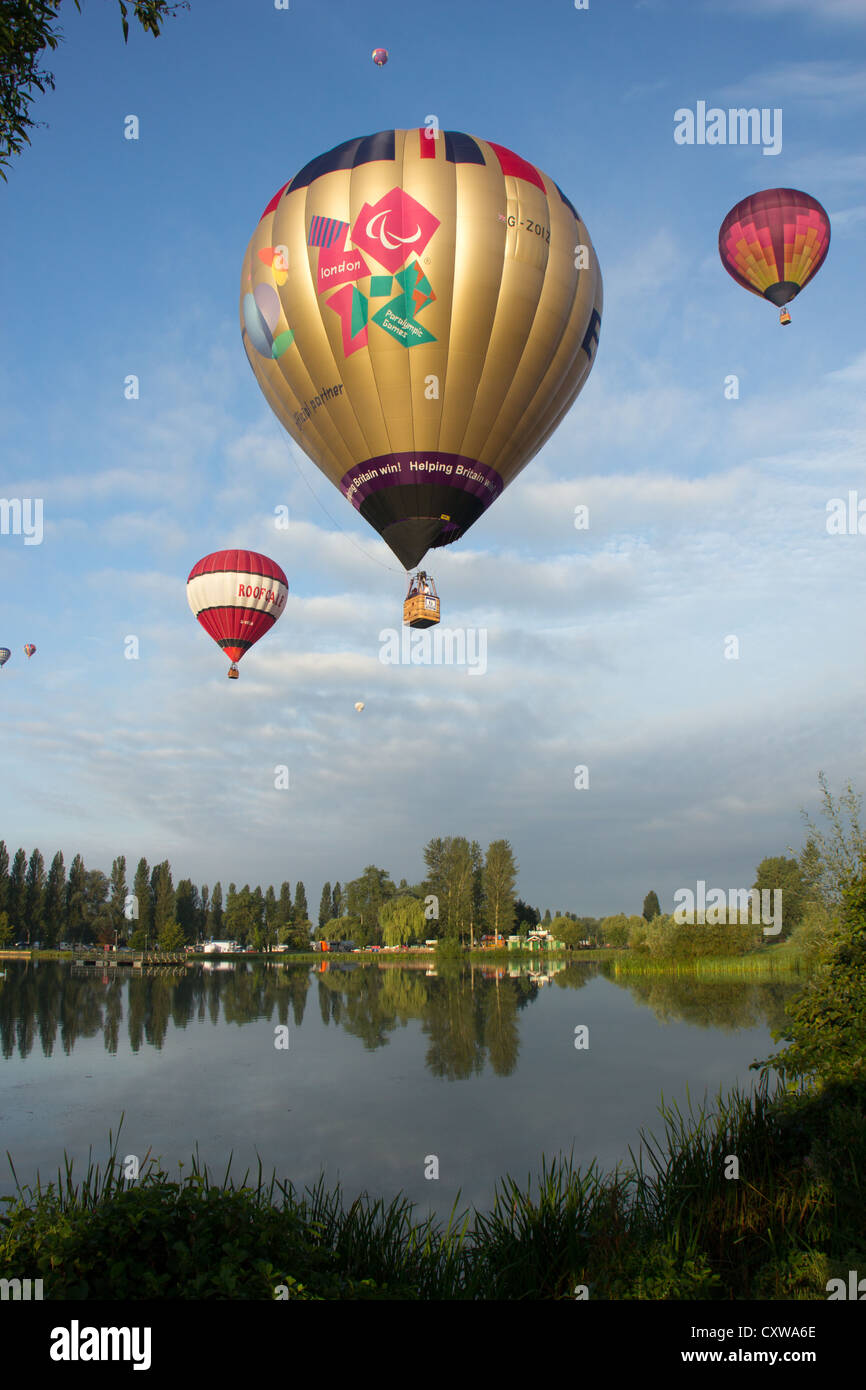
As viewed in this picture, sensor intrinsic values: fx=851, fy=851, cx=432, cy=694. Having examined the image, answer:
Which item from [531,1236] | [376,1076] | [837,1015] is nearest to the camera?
[531,1236]

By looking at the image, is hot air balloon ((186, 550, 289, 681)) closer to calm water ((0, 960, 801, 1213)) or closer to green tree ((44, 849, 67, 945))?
calm water ((0, 960, 801, 1213))

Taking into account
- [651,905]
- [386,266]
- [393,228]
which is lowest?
[651,905]

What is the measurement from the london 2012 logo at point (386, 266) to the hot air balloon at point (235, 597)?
1325 cm

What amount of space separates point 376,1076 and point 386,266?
15.9 metres

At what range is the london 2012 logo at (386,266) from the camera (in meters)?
14.5

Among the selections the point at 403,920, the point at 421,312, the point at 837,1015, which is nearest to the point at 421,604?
the point at 421,312

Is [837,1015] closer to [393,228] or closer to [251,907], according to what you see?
[393,228]

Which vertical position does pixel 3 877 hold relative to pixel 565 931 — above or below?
above

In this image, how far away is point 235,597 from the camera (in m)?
26.8

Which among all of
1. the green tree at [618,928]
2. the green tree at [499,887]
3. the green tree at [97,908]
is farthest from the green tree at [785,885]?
the green tree at [97,908]

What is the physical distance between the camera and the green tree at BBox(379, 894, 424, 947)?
226 ft

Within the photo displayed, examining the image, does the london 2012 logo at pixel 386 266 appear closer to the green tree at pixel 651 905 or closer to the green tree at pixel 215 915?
the green tree at pixel 215 915

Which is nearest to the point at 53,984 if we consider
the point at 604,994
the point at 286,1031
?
the point at 286,1031

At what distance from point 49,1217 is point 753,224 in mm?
26795
